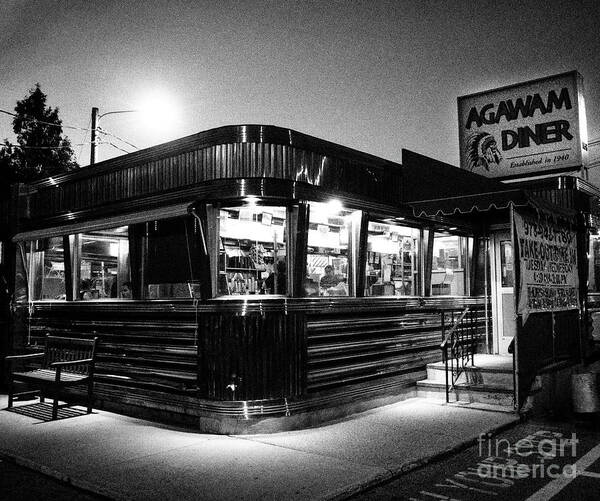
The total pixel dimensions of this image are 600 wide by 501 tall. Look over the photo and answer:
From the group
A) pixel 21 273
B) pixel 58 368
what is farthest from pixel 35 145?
pixel 58 368

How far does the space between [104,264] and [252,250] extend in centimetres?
331

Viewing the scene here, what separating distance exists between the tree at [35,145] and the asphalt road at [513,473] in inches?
1127

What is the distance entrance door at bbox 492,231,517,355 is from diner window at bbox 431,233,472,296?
1.96ft

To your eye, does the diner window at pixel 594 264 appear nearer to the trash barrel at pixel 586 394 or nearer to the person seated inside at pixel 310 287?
the trash barrel at pixel 586 394

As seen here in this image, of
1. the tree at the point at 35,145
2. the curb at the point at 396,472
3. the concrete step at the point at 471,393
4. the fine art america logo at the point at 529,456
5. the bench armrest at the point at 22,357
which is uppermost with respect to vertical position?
the tree at the point at 35,145

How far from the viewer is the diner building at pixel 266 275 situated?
7652 millimetres

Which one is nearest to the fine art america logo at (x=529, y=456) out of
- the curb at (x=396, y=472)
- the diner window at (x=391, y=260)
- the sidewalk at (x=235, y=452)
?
the curb at (x=396, y=472)

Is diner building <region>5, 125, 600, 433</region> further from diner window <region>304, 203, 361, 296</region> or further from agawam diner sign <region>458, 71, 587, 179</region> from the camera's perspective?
agawam diner sign <region>458, 71, 587, 179</region>

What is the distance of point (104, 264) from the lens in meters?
9.93

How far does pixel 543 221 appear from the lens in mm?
9289

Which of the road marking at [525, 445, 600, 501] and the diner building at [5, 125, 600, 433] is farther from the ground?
the diner building at [5, 125, 600, 433]

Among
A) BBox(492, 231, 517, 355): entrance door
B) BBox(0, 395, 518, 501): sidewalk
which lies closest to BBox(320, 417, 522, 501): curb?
BBox(0, 395, 518, 501): sidewalk

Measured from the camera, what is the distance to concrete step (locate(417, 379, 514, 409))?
8680 millimetres

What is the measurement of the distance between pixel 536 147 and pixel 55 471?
441 inches
